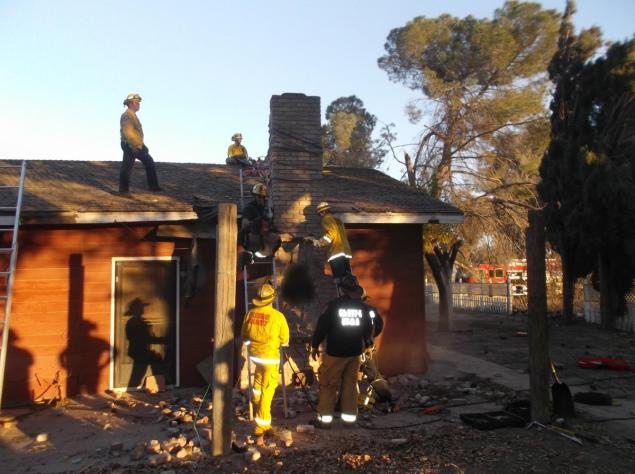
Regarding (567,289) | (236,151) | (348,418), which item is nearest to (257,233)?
(348,418)

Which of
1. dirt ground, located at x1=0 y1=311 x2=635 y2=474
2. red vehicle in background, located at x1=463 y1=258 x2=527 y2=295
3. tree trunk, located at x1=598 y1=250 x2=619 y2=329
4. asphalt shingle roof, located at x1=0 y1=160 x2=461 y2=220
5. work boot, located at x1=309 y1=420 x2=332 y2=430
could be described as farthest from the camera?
red vehicle in background, located at x1=463 y1=258 x2=527 y2=295

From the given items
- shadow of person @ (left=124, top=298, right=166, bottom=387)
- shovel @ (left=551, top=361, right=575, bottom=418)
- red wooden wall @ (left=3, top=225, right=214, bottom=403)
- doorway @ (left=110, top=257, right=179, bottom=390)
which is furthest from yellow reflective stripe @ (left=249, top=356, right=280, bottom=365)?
shovel @ (left=551, top=361, right=575, bottom=418)

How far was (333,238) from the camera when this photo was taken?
732 cm

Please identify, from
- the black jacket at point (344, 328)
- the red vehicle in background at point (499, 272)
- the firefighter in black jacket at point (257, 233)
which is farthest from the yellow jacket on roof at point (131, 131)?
the red vehicle in background at point (499, 272)

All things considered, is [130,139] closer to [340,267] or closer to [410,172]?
[340,267]

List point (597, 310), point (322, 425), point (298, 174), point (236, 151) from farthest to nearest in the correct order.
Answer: point (597, 310) → point (236, 151) → point (298, 174) → point (322, 425)

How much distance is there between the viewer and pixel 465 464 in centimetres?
512

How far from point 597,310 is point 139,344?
16071 millimetres

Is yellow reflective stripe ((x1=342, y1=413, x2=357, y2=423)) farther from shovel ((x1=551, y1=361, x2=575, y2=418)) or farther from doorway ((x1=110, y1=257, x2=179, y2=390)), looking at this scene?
doorway ((x1=110, y1=257, x2=179, y2=390))

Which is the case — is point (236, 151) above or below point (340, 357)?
above

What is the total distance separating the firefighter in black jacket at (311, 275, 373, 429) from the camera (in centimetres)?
616

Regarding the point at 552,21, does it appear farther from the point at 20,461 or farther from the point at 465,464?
the point at 20,461

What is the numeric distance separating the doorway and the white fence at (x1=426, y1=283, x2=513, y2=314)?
16311 mm

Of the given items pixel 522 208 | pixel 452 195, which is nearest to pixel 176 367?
pixel 452 195
